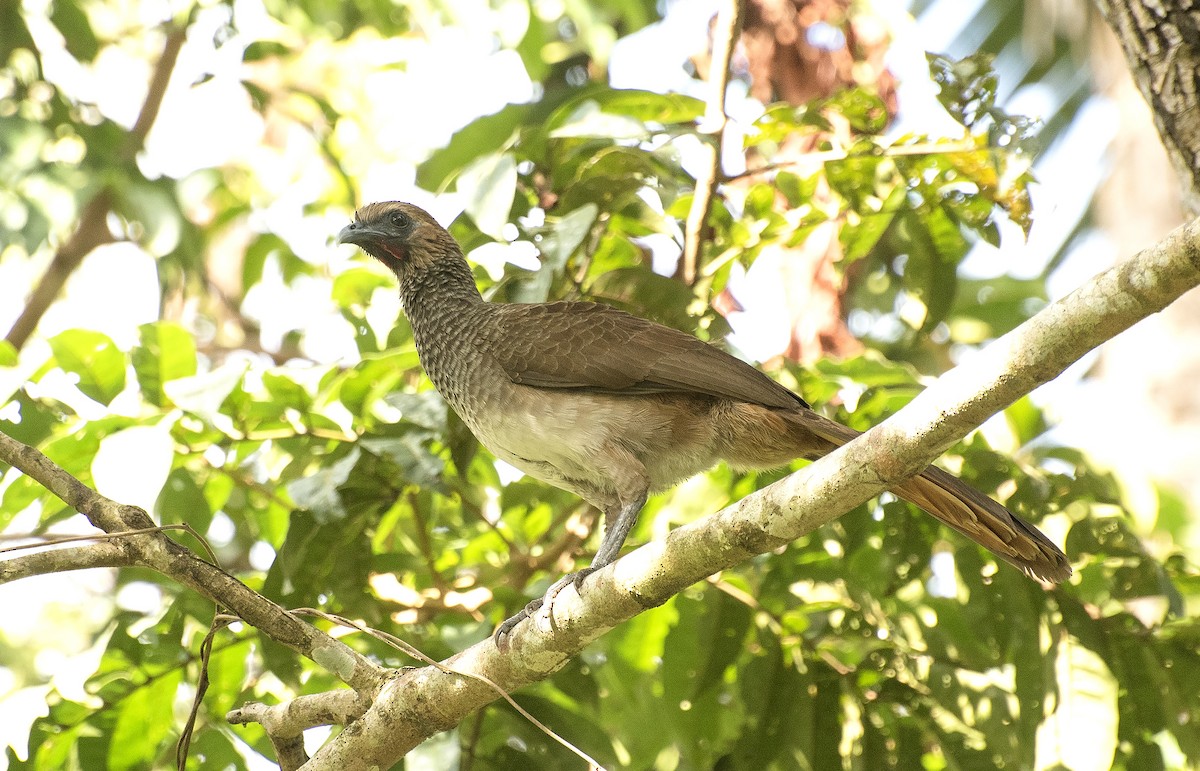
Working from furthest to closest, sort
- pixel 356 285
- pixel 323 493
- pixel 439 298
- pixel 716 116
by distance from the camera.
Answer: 1. pixel 356 285
2. pixel 439 298
3. pixel 716 116
4. pixel 323 493

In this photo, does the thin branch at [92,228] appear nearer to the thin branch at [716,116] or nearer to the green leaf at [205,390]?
the green leaf at [205,390]

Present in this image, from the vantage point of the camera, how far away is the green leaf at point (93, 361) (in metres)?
3.46

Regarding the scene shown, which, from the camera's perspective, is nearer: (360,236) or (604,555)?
(604,555)

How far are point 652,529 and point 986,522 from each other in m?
1.50

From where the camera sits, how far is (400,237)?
4254mm

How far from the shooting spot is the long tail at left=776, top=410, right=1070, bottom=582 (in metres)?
2.87

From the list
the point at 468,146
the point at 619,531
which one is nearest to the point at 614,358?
the point at 619,531

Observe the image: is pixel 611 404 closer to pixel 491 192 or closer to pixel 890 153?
pixel 491 192

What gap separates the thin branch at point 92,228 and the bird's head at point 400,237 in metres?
1.78

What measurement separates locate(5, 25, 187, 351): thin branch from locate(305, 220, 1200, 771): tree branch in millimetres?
3492

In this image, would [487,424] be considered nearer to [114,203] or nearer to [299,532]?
[299,532]

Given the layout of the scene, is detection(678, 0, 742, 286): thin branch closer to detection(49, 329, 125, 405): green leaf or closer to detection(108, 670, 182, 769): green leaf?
detection(49, 329, 125, 405): green leaf

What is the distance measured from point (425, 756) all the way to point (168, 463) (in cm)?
109

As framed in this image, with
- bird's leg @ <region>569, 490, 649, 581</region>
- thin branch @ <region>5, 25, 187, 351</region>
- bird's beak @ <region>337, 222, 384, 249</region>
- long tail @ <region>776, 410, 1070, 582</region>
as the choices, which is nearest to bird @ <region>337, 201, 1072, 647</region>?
bird's leg @ <region>569, 490, 649, 581</region>
